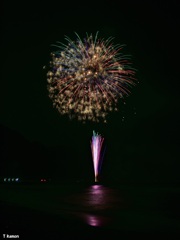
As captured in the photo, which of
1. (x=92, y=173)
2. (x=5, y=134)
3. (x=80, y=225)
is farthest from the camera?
(x=5, y=134)

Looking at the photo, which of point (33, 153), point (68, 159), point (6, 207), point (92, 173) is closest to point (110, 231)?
point (6, 207)

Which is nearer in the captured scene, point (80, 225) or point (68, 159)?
point (80, 225)

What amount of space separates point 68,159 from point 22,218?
108929 millimetres

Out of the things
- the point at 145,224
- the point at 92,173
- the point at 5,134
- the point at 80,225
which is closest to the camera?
the point at 80,225

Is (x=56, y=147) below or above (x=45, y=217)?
above

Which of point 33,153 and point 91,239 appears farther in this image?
point 33,153

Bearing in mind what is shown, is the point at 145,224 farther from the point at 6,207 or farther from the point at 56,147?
the point at 56,147

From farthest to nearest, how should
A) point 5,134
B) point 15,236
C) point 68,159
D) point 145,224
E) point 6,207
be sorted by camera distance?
point 5,134 < point 68,159 < point 6,207 < point 145,224 < point 15,236

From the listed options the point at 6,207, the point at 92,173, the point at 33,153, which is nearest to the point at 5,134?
the point at 33,153

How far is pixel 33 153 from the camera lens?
129 m

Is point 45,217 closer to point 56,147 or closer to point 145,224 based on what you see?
point 145,224

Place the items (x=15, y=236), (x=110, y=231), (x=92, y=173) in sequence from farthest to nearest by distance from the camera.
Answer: (x=92, y=173) < (x=110, y=231) < (x=15, y=236)

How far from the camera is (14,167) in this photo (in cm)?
10294

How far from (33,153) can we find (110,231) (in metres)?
121
